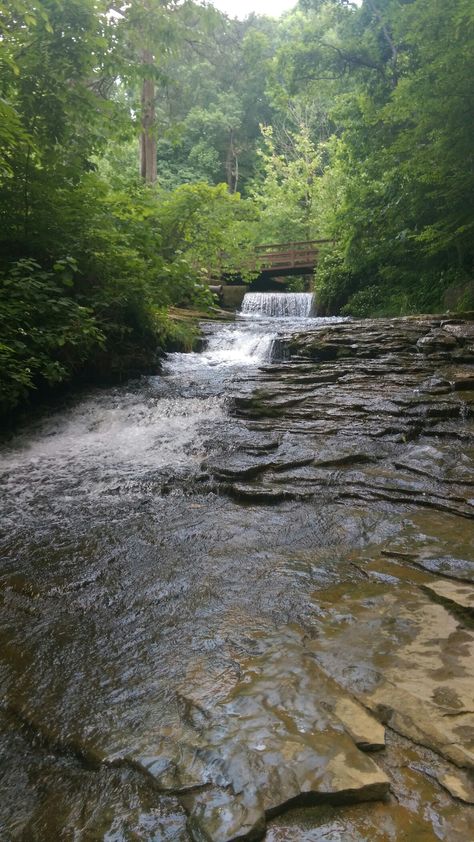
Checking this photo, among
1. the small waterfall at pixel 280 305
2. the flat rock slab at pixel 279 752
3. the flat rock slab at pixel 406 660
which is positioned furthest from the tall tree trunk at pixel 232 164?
the flat rock slab at pixel 279 752

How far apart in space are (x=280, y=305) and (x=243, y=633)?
53.8ft

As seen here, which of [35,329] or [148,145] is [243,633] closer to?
[35,329]

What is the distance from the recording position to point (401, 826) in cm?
120

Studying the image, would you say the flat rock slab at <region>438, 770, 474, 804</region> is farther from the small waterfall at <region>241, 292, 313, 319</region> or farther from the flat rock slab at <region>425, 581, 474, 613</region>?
the small waterfall at <region>241, 292, 313, 319</region>

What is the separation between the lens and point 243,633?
6.92ft

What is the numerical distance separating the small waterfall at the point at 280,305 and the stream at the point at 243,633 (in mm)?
12524

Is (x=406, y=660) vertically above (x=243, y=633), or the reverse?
(x=406, y=660)

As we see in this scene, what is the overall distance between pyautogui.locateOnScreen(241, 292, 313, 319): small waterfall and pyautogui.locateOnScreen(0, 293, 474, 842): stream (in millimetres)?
12524

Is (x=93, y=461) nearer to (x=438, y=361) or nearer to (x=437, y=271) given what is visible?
(x=438, y=361)

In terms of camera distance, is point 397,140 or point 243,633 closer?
point 243,633

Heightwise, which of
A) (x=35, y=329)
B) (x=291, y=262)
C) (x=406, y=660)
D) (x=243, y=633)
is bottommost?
(x=243, y=633)

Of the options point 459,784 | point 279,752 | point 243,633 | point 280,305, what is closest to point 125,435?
point 243,633

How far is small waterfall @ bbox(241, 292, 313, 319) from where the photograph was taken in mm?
17344

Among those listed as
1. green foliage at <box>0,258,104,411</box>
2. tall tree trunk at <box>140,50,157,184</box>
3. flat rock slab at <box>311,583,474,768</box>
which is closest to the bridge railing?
tall tree trunk at <box>140,50,157,184</box>
